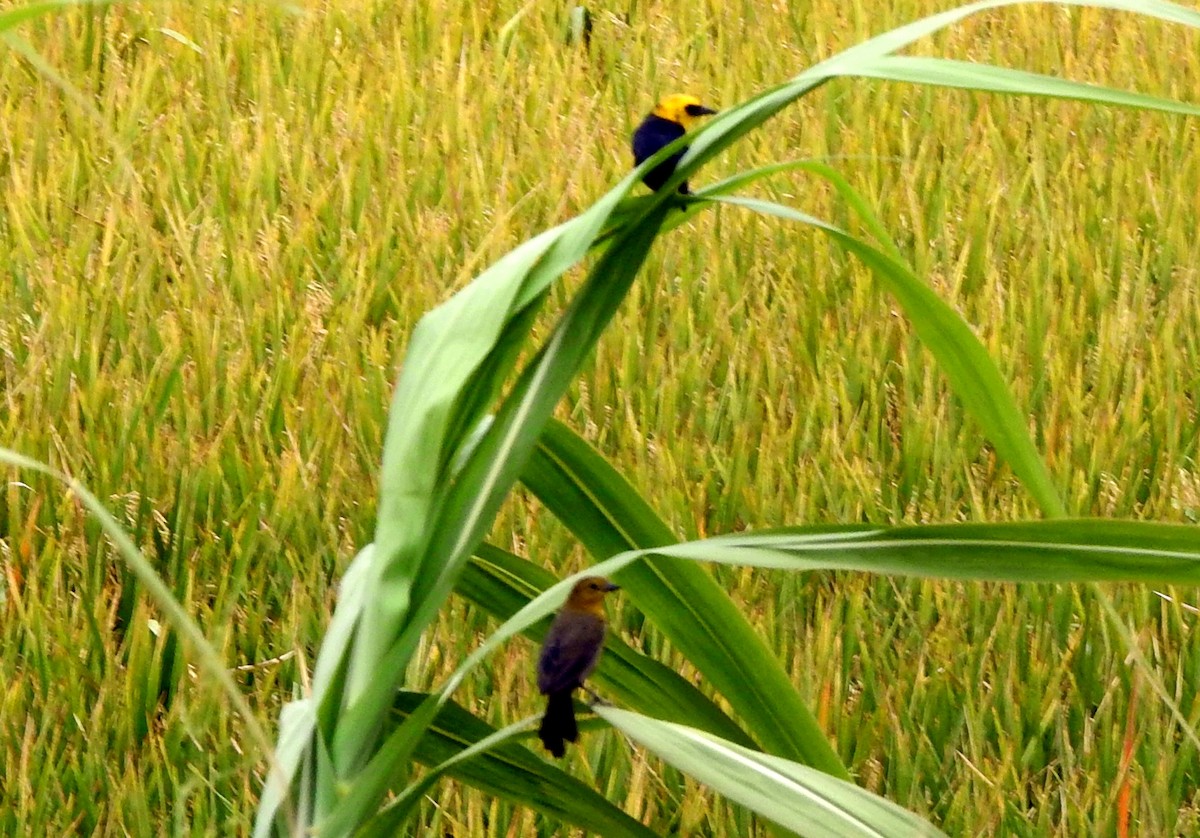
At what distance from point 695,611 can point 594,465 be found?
14cm

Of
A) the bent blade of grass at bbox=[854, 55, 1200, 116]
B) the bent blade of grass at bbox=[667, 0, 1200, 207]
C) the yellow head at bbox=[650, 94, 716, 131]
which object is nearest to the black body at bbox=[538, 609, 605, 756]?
the bent blade of grass at bbox=[667, 0, 1200, 207]

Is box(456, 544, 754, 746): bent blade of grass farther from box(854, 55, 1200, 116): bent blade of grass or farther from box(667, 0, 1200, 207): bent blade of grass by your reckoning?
box(854, 55, 1200, 116): bent blade of grass

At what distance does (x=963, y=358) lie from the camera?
3.87ft

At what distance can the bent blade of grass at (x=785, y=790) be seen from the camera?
90 centimetres

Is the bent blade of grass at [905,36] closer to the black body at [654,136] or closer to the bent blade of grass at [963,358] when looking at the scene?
the bent blade of grass at [963,358]

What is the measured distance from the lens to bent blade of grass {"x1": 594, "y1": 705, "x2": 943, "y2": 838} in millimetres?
895

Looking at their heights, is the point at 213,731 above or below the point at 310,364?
below

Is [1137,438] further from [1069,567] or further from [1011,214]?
[1069,567]

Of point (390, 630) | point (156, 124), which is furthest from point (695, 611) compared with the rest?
point (156, 124)

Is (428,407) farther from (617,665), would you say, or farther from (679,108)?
(679,108)

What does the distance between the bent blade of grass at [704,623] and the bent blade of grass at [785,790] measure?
22 centimetres

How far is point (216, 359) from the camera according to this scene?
8.06 ft

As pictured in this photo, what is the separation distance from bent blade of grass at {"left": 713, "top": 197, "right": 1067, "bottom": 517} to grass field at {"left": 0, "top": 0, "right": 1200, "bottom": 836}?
0.12 meters

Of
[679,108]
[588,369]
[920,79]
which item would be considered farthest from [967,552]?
[588,369]
